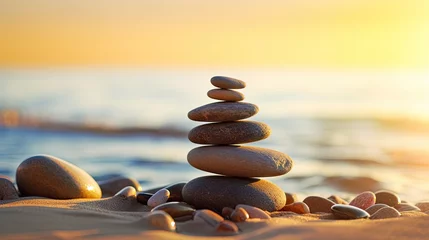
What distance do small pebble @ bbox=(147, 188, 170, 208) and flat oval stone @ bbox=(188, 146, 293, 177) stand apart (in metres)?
0.48

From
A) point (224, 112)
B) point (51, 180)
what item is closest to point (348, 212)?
point (224, 112)

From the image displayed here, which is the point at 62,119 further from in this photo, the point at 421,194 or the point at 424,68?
the point at 424,68

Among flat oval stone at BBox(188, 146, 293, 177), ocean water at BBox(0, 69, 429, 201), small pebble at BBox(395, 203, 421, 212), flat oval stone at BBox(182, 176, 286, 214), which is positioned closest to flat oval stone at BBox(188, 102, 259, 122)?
flat oval stone at BBox(188, 146, 293, 177)

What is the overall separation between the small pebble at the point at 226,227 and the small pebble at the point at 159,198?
1461 millimetres

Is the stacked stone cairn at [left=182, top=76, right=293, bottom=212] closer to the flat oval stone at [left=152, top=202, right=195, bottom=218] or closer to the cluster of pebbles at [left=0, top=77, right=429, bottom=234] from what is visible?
the cluster of pebbles at [left=0, top=77, right=429, bottom=234]

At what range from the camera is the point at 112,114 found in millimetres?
A: 20328

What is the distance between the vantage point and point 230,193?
550cm

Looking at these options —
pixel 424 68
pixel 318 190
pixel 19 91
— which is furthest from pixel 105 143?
pixel 424 68

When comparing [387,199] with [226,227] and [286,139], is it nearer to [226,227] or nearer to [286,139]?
[226,227]

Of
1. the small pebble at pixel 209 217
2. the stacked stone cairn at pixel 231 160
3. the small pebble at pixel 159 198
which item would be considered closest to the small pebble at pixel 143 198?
the small pebble at pixel 159 198

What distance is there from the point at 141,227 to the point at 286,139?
A: 10197 millimetres

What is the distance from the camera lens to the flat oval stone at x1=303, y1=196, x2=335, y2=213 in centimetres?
612

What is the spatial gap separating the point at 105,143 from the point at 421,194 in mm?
7391

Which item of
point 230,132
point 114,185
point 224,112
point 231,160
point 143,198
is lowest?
point 114,185
